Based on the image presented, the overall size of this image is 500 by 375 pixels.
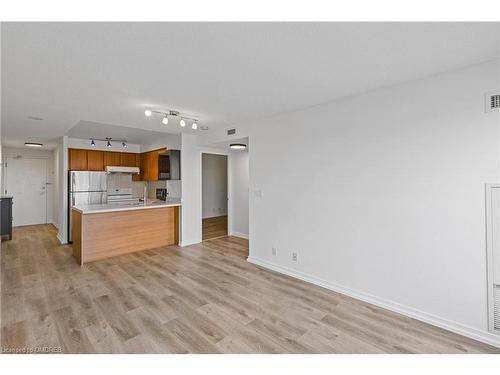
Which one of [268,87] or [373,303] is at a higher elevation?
[268,87]

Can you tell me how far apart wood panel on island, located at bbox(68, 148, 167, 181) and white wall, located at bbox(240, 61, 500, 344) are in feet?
12.0

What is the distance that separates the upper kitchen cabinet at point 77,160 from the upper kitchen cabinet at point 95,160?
0.27 ft

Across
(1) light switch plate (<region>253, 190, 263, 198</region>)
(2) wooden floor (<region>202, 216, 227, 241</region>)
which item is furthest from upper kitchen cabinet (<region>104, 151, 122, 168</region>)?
(1) light switch plate (<region>253, 190, 263, 198</region>)

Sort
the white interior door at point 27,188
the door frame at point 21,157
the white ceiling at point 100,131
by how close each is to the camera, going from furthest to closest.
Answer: the white interior door at point 27,188, the door frame at point 21,157, the white ceiling at point 100,131

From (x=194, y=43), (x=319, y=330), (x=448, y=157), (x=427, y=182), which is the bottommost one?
(x=319, y=330)

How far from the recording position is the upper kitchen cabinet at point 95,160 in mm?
5891

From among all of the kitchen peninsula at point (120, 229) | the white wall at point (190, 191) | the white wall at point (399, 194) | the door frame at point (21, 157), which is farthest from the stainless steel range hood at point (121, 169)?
the white wall at point (399, 194)

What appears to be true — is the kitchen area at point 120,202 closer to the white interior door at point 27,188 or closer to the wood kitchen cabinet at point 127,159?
the wood kitchen cabinet at point 127,159

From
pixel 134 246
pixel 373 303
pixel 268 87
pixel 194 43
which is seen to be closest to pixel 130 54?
pixel 194 43

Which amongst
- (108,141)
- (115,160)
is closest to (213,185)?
(115,160)
